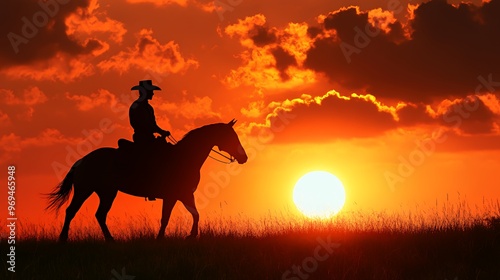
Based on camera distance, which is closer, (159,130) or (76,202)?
(159,130)

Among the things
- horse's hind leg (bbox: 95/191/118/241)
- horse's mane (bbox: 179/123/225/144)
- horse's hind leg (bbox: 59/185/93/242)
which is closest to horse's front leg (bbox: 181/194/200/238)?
horse's mane (bbox: 179/123/225/144)

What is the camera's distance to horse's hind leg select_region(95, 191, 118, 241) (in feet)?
57.1

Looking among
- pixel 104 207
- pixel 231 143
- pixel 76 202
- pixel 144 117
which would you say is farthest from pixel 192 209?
pixel 76 202

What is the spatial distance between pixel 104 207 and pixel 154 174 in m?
1.57

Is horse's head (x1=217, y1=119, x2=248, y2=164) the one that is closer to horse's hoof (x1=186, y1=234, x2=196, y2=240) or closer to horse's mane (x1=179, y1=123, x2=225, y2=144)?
horse's mane (x1=179, y1=123, x2=225, y2=144)

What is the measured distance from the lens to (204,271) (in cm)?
1296

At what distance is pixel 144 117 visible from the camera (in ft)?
55.9

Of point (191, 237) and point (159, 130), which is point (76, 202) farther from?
point (191, 237)

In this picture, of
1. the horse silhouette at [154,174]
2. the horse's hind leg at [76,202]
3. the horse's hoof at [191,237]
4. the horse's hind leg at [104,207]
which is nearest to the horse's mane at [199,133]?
the horse silhouette at [154,174]

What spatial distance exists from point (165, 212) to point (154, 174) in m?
1.20

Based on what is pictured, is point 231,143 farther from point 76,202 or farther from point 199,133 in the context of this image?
point 76,202

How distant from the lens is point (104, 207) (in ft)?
58.1

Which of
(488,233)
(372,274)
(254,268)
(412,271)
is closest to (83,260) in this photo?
(254,268)

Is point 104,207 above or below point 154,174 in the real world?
below
